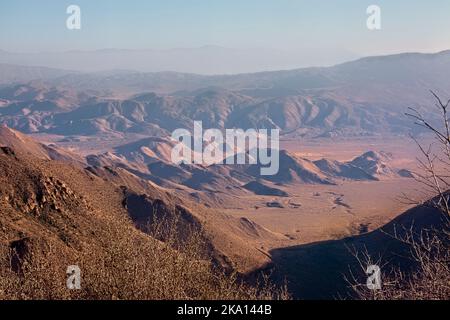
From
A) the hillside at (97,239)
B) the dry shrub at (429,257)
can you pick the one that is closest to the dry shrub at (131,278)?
the hillside at (97,239)

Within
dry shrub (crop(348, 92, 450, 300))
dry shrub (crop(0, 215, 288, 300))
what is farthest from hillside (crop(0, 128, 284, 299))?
dry shrub (crop(348, 92, 450, 300))

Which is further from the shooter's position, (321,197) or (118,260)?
(321,197)

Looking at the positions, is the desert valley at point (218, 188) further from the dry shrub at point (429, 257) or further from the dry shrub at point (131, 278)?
the dry shrub at point (429, 257)

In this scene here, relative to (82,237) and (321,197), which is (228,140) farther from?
(82,237)

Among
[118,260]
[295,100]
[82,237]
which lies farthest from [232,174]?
[295,100]

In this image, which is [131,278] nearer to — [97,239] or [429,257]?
[429,257]

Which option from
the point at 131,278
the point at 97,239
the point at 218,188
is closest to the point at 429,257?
the point at 131,278

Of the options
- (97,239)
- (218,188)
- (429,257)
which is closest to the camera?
(429,257)

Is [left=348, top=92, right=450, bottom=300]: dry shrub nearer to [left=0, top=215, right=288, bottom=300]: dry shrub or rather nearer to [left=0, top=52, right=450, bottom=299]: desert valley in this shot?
[left=0, top=52, right=450, bottom=299]: desert valley

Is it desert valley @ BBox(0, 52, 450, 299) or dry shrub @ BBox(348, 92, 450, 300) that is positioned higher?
dry shrub @ BBox(348, 92, 450, 300)

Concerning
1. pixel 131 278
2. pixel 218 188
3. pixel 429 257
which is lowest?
pixel 218 188
